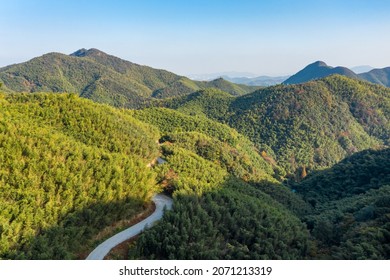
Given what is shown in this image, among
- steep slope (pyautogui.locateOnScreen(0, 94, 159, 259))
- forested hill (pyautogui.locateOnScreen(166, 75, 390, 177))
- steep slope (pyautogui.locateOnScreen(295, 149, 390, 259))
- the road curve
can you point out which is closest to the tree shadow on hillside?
steep slope (pyautogui.locateOnScreen(0, 94, 159, 259))

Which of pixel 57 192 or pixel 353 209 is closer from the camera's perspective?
pixel 57 192

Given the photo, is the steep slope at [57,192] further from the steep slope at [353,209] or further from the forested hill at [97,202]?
the steep slope at [353,209]

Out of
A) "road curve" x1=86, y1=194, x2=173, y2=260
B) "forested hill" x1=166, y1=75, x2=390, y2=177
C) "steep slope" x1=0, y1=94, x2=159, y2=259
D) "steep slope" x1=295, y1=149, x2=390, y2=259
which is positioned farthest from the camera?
"forested hill" x1=166, y1=75, x2=390, y2=177

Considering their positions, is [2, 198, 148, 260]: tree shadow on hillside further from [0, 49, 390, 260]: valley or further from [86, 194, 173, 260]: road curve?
[86, 194, 173, 260]: road curve

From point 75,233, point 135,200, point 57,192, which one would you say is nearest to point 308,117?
point 135,200

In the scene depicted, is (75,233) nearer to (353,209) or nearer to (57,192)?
(57,192)

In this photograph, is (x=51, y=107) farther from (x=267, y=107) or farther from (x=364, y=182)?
(x=267, y=107)

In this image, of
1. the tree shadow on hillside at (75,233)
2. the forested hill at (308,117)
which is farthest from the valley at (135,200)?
the forested hill at (308,117)
